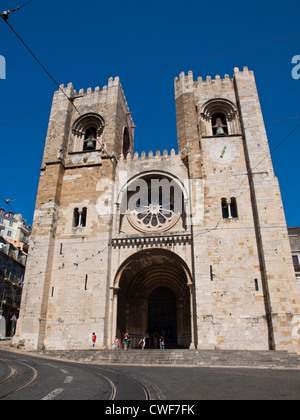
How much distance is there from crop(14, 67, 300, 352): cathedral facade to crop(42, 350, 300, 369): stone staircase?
1470 millimetres

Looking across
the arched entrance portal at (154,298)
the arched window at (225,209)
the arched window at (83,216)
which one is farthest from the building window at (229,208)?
the arched window at (83,216)

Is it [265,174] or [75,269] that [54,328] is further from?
[265,174]

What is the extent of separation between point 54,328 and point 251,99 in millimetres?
18499

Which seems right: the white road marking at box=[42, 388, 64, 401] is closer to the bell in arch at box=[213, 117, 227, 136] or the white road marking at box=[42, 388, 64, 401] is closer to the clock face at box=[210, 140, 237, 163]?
the clock face at box=[210, 140, 237, 163]

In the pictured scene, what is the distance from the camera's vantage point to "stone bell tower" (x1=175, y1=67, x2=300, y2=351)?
50.3 feet

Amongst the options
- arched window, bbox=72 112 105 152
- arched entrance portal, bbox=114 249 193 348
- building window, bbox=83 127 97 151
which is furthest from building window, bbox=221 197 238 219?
building window, bbox=83 127 97 151

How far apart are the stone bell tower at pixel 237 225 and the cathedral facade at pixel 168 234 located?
0.20 feet

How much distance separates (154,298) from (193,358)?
8.86m

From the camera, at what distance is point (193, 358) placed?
1328 cm

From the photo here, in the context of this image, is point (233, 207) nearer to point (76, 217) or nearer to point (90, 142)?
point (76, 217)

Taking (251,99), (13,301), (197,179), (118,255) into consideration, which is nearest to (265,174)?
(197,179)

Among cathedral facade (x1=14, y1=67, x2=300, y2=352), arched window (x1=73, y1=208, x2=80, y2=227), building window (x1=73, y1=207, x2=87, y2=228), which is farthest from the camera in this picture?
arched window (x1=73, y1=208, x2=80, y2=227)

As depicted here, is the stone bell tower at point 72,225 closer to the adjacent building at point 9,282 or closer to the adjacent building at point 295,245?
the adjacent building at point 295,245

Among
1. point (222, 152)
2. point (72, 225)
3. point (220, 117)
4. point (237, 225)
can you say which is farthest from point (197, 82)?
point (72, 225)
